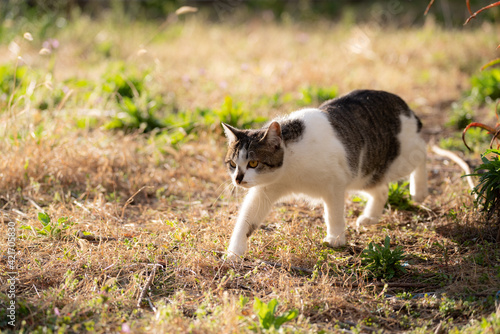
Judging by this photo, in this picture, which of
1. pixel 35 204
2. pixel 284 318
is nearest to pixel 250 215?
pixel 284 318

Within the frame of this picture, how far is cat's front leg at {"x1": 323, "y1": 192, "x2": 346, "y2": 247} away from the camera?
3.46 m

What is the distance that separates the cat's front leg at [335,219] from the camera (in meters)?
3.46

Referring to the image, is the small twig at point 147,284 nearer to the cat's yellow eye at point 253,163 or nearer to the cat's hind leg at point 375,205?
the cat's yellow eye at point 253,163

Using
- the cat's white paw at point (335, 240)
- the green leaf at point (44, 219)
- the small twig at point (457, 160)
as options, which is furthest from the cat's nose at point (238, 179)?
the small twig at point (457, 160)

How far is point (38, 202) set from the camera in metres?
4.17

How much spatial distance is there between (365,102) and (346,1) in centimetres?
1004

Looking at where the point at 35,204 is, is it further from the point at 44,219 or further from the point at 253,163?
the point at 253,163

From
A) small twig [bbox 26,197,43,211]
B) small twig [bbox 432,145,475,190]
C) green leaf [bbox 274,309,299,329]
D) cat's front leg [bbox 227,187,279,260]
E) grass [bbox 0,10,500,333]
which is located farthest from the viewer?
small twig [bbox 432,145,475,190]

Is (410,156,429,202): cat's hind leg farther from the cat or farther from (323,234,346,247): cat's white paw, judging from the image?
(323,234,346,247): cat's white paw

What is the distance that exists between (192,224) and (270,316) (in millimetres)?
1414

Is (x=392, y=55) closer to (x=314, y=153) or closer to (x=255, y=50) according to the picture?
(x=255, y=50)

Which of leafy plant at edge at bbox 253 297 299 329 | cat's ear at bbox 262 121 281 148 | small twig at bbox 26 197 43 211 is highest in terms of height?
cat's ear at bbox 262 121 281 148

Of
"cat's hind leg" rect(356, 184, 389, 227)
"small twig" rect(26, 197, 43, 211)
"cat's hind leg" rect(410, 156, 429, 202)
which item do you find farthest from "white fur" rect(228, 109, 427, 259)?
"small twig" rect(26, 197, 43, 211)

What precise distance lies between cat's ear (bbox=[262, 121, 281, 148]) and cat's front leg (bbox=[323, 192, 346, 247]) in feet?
1.79
